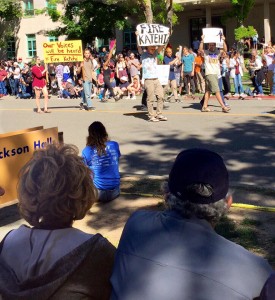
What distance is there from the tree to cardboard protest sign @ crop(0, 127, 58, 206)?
34199 millimetres

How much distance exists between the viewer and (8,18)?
41.1m

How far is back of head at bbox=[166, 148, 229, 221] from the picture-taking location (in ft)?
7.90

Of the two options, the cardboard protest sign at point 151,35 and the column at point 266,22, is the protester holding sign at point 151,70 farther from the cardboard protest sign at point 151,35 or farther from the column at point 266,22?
the column at point 266,22

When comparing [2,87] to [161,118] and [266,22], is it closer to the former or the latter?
[266,22]

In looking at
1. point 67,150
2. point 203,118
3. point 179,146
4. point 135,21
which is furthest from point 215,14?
point 67,150

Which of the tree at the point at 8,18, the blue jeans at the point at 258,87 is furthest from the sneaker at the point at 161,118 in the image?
the tree at the point at 8,18

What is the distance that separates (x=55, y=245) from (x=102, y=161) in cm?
448

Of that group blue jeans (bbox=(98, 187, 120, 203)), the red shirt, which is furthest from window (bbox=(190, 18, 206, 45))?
blue jeans (bbox=(98, 187, 120, 203))

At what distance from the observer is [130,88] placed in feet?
67.7

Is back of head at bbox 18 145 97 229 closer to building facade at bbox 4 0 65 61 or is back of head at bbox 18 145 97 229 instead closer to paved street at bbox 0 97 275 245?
paved street at bbox 0 97 275 245

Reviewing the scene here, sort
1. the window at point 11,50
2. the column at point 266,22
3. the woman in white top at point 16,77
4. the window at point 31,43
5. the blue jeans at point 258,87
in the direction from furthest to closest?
the window at point 11,50, the window at point 31,43, the column at point 266,22, the woman in white top at point 16,77, the blue jeans at point 258,87

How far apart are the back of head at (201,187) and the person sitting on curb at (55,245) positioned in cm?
39

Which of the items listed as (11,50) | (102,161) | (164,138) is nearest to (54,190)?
(102,161)

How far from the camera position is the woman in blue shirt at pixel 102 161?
22.3 ft
